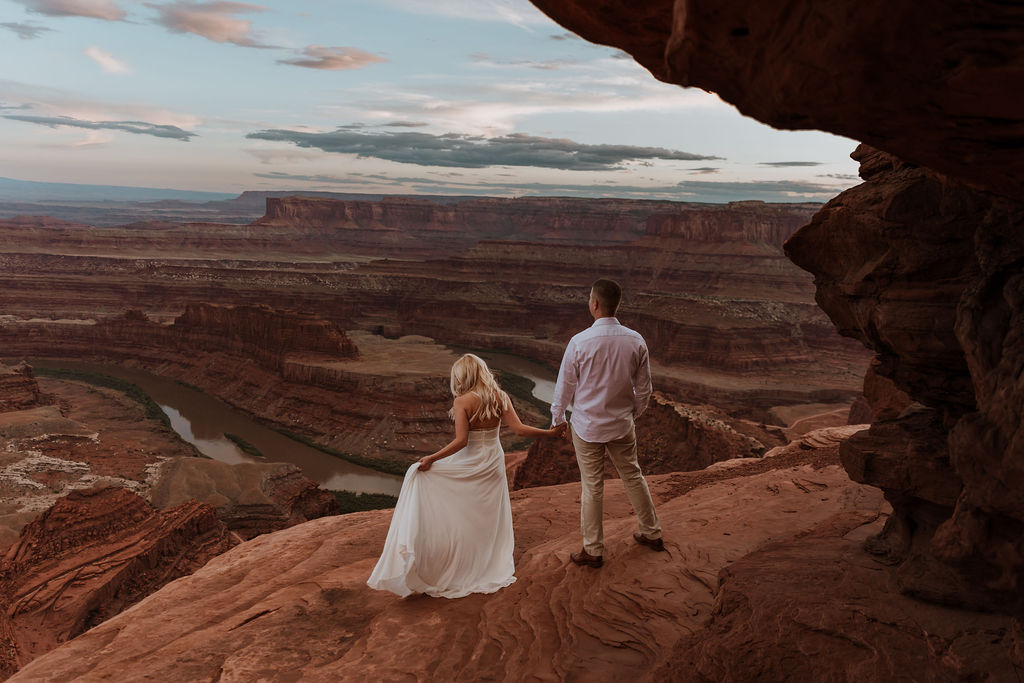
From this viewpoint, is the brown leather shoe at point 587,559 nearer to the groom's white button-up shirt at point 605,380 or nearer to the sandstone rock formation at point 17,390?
the groom's white button-up shirt at point 605,380

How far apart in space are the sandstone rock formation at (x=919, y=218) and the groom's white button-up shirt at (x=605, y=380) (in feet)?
4.39

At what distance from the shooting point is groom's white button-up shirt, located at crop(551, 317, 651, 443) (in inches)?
176

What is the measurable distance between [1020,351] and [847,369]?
1849 inches

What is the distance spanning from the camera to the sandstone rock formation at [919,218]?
5.80 feet

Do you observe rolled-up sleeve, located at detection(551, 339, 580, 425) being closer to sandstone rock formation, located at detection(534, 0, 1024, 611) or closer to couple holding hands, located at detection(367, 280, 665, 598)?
couple holding hands, located at detection(367, 280, 665, 598)

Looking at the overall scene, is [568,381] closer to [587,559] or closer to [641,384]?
[641,384]

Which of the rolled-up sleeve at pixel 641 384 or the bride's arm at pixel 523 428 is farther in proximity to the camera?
the bride's arm at pixel 523 428

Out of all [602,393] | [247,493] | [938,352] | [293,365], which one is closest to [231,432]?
[293,365]

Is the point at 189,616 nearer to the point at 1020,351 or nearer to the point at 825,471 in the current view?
the point at 1020,351

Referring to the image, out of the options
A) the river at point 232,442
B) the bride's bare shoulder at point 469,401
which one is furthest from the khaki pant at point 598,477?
the river at point 232,442

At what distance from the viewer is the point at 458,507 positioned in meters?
4.98

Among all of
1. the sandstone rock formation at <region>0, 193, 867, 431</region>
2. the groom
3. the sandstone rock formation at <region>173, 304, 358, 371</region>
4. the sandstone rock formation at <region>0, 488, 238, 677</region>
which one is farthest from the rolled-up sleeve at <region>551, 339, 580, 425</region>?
the sandstone rock formation at <region>0, 193, 867, 431</region>

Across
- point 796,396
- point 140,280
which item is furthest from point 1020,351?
point 140,280

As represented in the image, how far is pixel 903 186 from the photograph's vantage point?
3725 millimetres
